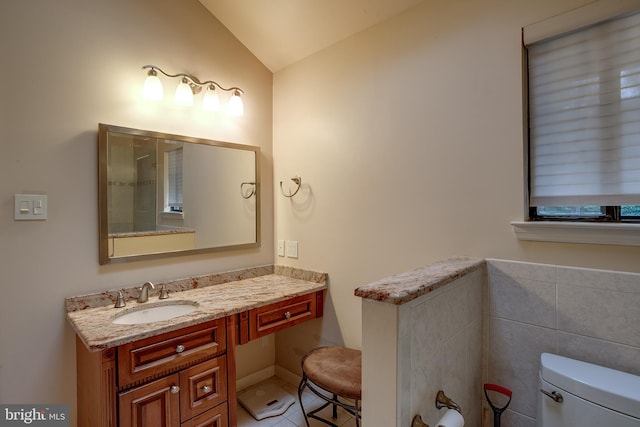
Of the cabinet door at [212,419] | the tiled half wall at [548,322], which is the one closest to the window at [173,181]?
the cabinet door at [212,419]

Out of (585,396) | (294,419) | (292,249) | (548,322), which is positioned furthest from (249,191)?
(585,396)

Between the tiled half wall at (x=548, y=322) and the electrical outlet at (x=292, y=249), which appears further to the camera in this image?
the electrical outlet at (x=292, y=249)

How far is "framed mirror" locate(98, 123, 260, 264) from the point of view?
67.1 inches

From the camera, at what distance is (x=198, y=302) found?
175 centimetres

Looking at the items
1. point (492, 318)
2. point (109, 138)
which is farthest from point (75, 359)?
point (492, 318)

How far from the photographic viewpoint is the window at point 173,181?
1.92 meters

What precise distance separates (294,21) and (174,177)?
1.20 metres

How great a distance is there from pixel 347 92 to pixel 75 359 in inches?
80.7

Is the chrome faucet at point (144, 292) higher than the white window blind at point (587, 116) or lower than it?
lower

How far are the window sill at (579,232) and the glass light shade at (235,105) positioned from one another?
5.62 feet

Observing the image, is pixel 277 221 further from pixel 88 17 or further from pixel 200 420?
pixel 88 17

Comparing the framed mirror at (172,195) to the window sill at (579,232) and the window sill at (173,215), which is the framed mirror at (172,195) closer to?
the window sill at (173,215)

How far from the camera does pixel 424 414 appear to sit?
105 cm

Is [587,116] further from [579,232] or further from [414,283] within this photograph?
[414,283]
